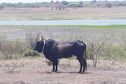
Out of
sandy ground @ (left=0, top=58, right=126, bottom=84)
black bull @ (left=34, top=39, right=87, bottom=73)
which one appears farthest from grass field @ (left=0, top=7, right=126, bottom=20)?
black bull @ (left=34, top=39, right=87, bottom=73)

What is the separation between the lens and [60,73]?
18.2m

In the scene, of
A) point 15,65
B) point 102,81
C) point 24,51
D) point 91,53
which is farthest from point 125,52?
point 102,81

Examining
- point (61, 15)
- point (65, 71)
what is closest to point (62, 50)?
point (65, 71)

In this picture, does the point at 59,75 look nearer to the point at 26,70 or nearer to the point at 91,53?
the point at 26,70

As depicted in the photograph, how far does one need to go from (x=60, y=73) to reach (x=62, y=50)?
879 millimetres

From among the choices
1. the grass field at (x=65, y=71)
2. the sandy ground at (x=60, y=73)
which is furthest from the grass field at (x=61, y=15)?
the sandy ground at (x=60, y=73)

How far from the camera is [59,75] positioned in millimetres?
17594

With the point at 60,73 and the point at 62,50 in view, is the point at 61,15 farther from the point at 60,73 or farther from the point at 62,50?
the point at 60,73

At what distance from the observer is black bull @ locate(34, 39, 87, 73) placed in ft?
60.5

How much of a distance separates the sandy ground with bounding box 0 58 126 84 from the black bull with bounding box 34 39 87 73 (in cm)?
46

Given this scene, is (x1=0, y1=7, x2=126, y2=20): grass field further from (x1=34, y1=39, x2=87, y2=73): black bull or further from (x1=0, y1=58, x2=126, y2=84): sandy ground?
(x1=34, y1=39, x2=87, y2=73): black bull

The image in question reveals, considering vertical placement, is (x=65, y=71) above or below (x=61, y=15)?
above

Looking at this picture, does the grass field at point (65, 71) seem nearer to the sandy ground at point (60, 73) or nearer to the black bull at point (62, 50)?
the sandy ground at point (60, 73)

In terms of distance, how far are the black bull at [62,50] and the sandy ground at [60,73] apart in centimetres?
46
